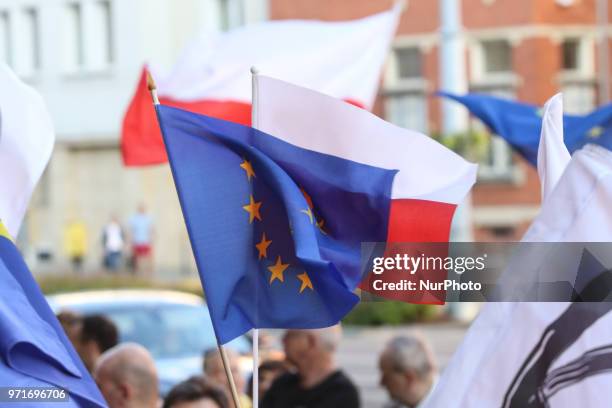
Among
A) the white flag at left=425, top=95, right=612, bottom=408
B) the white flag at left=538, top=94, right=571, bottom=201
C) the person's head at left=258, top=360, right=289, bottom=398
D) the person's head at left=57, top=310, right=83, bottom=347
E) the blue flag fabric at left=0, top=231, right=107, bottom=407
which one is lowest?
the person's head at left=258, top=360, right=289, bottom=398

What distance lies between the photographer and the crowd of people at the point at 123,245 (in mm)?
32719

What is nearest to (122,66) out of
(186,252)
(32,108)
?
(186,252)

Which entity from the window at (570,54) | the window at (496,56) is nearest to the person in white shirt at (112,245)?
the window at (496,56)

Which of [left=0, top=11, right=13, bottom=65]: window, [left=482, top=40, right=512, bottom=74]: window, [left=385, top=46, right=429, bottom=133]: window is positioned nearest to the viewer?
[left=482, top=40, right=512, bottom=74]: window

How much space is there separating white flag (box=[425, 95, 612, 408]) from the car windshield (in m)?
7.15

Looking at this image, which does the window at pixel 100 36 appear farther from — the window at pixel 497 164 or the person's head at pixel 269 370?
the person's head at pixel 269 370

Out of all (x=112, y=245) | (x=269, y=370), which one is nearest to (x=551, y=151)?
(x=269, y=370)

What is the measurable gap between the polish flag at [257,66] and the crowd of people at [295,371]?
3.71 ft

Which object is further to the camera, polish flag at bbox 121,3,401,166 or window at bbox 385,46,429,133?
window at bbox 385,46,429,133

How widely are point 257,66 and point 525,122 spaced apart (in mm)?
1551

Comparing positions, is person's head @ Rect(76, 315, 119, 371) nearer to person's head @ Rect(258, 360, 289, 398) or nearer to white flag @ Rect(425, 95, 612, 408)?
person's head @ Rect(258, 360, 289, 398)

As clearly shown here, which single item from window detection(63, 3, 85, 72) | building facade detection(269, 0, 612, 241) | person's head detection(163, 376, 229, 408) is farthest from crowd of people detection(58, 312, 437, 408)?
window detection(63, 3, 85, 72)

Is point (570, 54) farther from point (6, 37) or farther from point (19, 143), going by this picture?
point (19, 143)

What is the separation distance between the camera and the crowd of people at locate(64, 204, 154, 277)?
1288 inches
